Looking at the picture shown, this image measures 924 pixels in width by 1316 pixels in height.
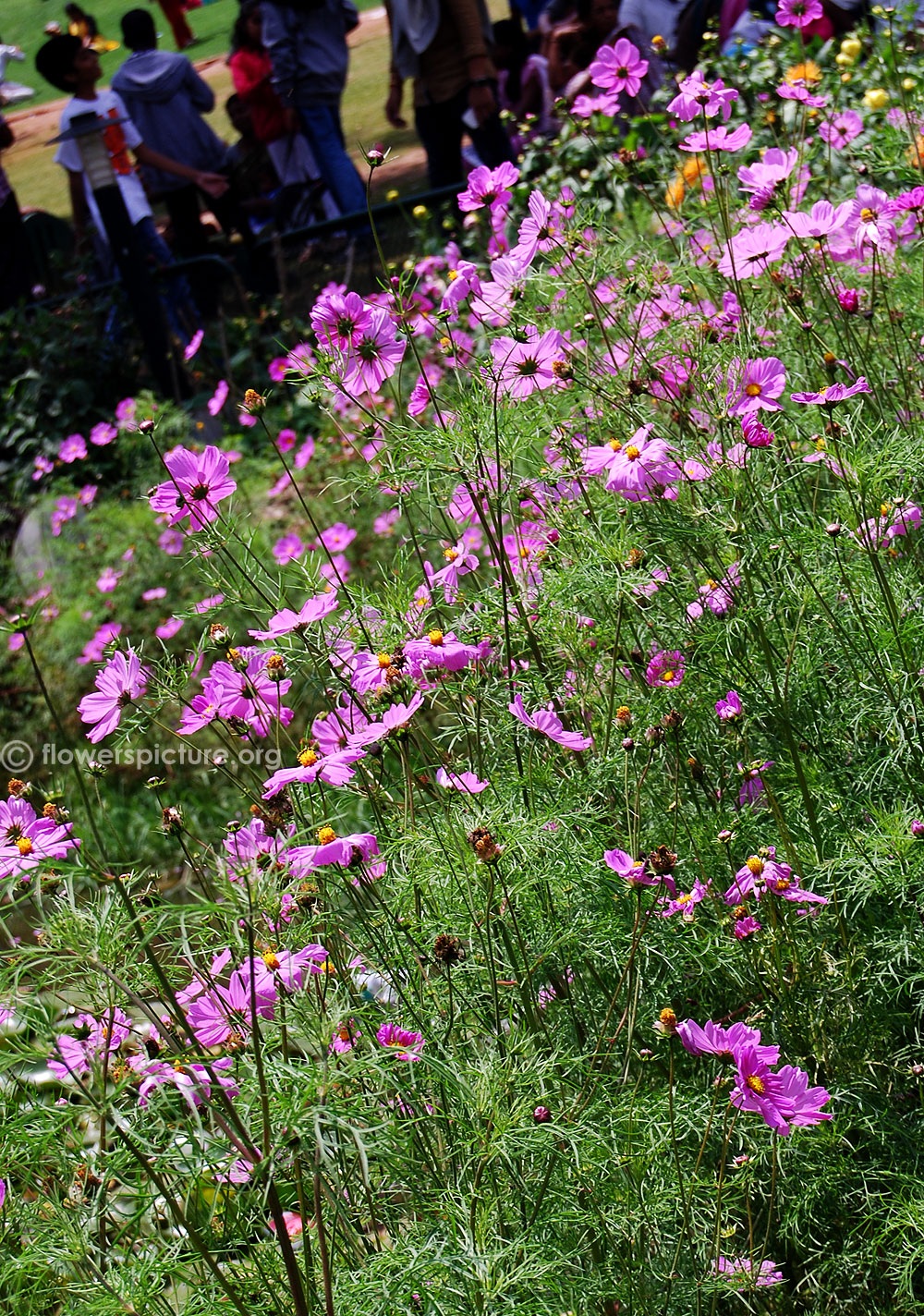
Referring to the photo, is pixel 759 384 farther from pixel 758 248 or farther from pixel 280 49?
pixel 280 49

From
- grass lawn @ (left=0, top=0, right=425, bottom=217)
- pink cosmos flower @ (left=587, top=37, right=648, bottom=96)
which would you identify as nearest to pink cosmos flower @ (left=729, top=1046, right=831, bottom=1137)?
pink cosmos flower @ (left=587, top=37, right=648, bottom=96)

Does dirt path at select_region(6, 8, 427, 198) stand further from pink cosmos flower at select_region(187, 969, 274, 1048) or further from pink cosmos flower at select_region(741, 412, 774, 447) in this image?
pink cosmos flower at select_region(187, 969, 274, 1048)

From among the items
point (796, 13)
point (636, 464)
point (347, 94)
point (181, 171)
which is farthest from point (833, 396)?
point (347, 94)

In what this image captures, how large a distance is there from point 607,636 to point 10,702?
3.44m

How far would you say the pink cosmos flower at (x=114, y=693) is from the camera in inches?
50.0

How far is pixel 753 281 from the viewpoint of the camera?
197cm

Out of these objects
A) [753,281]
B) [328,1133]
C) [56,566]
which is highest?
[753,281]

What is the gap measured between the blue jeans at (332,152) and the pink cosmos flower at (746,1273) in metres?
5.36

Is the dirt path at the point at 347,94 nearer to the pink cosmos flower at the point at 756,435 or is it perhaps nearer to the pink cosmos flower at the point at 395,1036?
the pink cosmos flower at the point at 756,435

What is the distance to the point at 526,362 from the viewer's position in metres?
1.47

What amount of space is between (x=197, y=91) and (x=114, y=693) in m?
5.97

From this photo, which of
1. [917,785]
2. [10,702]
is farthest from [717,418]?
[10,702]

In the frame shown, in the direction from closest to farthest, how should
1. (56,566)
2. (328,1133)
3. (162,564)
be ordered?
(328,1133), (162,564), (56,566)

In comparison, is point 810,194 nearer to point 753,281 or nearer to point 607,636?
point 753,281
